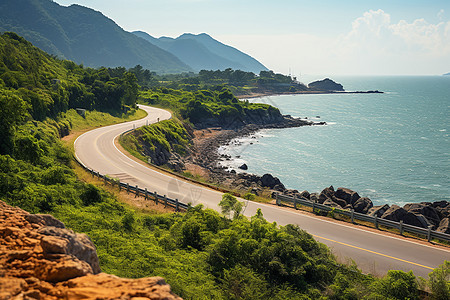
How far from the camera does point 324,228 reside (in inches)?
895

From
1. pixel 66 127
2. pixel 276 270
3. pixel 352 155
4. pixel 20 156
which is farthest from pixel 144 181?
pixel 352 155

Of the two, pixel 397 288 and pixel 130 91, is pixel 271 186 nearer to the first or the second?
pixel 397 288

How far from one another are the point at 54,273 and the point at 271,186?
46.0 metres

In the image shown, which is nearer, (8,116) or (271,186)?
(8,116)

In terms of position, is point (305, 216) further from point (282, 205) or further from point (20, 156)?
point (20, 156)

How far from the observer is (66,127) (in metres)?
52.8

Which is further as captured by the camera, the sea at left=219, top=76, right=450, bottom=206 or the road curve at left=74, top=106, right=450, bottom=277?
the sea at left=219, top=76, right=450, bottom=206

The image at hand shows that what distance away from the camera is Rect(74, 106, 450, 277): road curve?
1809 centimetres

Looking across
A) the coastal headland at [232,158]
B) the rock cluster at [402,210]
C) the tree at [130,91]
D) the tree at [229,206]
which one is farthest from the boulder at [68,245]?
the tree at [130,91]

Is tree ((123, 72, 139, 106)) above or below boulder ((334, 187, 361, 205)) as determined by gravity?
above

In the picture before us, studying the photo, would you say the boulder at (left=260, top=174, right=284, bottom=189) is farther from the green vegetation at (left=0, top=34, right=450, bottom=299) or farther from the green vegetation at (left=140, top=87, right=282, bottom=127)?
the green vegetation at (left=140, top=87, right=282, bottom=127)

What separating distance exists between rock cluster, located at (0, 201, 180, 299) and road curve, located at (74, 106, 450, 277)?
46.9 feet

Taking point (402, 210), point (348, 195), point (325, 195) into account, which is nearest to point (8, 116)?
point (325, 195)

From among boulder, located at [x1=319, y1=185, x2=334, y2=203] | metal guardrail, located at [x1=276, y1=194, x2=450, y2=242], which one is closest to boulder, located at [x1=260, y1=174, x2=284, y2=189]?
boulder, located at [x1=319, y1=185, x2=334, y2=203]
